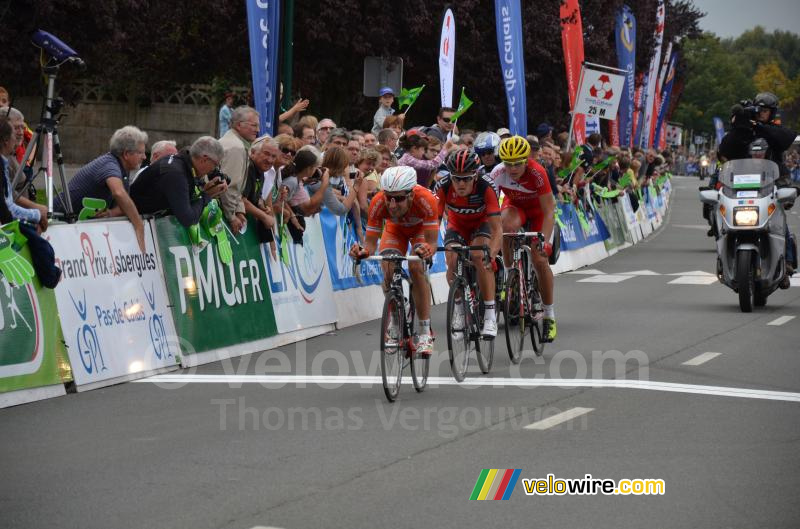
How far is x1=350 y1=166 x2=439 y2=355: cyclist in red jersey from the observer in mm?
10062

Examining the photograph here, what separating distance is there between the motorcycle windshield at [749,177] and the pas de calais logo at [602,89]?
37.1 ft

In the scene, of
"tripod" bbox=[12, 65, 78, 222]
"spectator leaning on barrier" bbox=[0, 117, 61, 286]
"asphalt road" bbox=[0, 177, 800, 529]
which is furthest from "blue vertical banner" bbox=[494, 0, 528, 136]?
"spectator leaning on barrier" bbox=[0, 117, 61, 286]

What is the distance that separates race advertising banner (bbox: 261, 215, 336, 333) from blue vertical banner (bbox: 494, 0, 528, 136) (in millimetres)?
10777

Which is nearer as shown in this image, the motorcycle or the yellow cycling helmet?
the yellow cycling helmet

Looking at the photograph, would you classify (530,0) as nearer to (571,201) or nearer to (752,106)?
(571,201)

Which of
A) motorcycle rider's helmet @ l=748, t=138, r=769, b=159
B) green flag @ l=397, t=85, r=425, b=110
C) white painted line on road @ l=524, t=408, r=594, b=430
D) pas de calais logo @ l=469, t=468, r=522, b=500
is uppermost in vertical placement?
green flag @ l=397, t=85, r=425, b=110

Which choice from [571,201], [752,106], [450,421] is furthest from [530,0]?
[450,421]

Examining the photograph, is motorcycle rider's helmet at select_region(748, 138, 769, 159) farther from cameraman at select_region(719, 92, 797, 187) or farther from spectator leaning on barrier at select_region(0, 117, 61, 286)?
spectator leaning on barrier at select_region(0, 117, 61, 286)

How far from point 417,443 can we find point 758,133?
31.5 ft

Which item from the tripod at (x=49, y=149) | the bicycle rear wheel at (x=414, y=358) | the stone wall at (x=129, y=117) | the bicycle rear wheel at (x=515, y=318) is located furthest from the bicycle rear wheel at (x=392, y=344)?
the stone wall at (x=129, y=117)

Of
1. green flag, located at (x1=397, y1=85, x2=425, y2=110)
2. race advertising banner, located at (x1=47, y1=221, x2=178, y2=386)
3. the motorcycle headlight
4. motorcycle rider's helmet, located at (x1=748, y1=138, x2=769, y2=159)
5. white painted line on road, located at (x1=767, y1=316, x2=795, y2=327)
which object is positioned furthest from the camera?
green flag, located at (x1=397, y1=85, x2=425, y2=110)

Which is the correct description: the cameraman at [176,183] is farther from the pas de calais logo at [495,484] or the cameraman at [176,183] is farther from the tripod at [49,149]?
the pas de calais logo at [495,484]

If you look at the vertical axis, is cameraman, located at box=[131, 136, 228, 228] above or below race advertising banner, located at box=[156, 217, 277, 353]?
above

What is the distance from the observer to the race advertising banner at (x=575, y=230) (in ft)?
76.3
